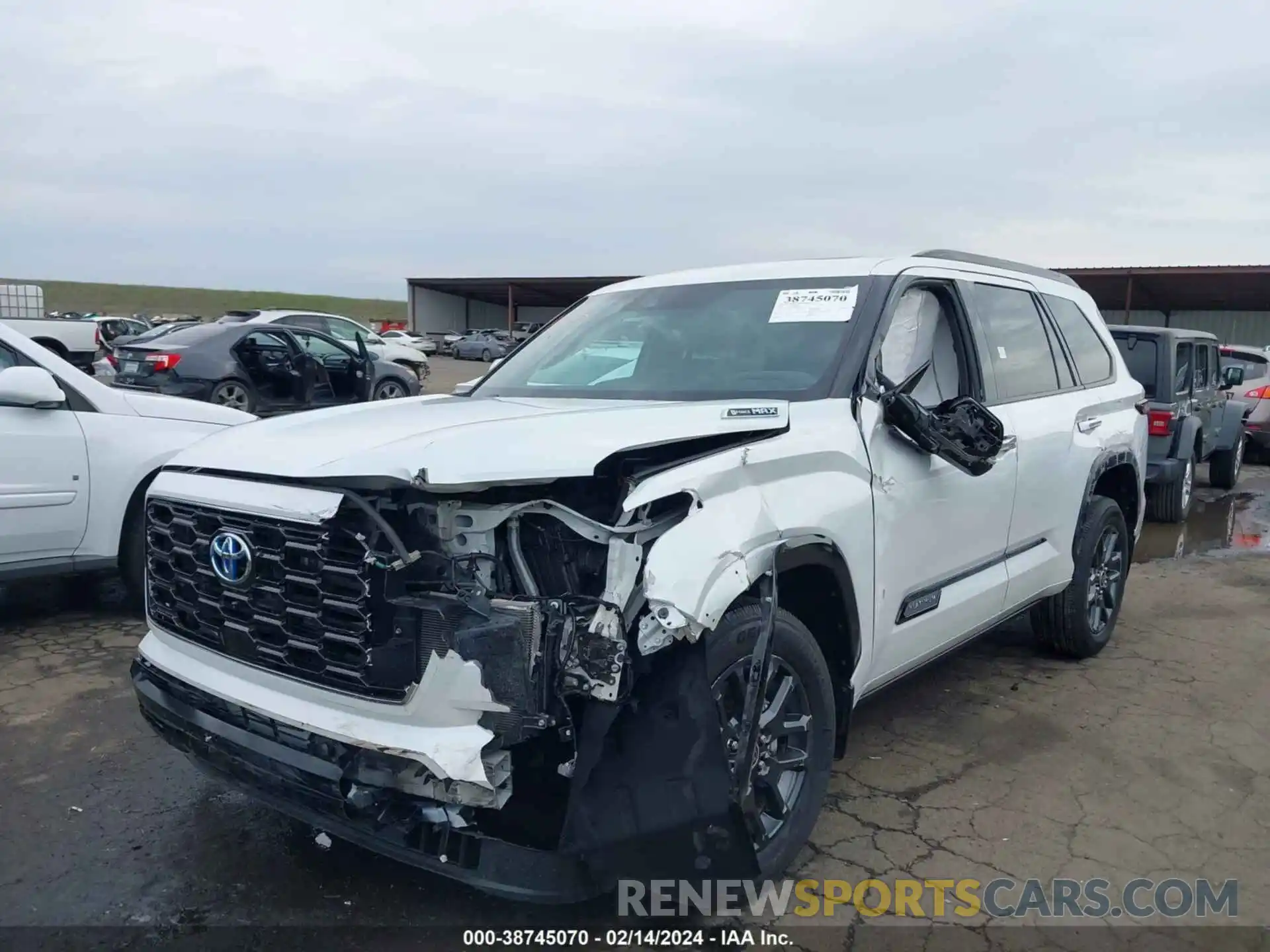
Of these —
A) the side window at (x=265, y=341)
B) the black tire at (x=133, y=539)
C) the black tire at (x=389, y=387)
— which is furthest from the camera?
the black tire at (x=389, y=387)

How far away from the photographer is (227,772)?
2.79 metres

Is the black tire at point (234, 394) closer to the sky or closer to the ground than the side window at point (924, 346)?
closer to the ground

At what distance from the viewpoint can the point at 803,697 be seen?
118 inches

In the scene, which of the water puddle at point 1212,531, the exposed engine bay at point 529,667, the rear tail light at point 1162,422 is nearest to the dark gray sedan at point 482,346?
the water puddle at point 1212,531

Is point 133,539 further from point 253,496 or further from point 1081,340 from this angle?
point 1081,340

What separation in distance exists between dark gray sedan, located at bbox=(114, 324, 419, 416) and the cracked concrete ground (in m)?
8.08

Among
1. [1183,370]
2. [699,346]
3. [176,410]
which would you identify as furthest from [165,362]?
[1183,370]

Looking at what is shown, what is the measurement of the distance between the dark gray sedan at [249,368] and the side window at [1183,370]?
30.0 ft

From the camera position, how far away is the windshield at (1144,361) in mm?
8852

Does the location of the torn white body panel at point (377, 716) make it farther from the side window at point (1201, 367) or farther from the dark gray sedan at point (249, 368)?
the dark gray sedan at point (249, 368)

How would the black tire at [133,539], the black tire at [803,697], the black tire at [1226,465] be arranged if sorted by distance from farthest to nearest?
the black tire at [1226,465]
the black tire at [133,539]
the black tire at [803,697]

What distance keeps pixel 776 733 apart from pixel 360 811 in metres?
1.17

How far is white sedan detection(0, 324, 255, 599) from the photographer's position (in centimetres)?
505

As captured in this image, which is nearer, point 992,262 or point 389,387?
point 992,262
